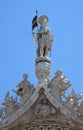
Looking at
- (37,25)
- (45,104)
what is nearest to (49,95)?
(45,104)

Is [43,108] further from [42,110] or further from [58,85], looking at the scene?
[58,85]

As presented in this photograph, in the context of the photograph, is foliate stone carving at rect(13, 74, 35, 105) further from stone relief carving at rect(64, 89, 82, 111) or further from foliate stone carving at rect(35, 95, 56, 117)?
stone relief carving at rect(64, 89, 82, 111)

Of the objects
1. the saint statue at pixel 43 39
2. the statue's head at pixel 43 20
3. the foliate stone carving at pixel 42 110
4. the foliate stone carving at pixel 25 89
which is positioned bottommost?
the foliate stone carving at pixel 42 110

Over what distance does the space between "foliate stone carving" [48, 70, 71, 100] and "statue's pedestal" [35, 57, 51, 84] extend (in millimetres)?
310

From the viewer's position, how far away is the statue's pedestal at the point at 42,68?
1559cm

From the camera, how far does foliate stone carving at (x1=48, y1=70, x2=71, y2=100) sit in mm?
15109

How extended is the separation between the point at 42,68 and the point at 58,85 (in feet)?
2.72

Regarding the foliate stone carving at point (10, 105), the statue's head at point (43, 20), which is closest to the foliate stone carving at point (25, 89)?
the foliate stone carving at point (10, 105)

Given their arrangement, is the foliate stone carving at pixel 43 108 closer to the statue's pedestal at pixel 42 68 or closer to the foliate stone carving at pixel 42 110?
the foliate stone carving at pixel 42 110

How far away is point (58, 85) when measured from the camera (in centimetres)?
1523

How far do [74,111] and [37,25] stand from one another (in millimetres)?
3195

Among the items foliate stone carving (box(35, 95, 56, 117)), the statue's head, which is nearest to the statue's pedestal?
foliate stone carving (box(35, 95, 56, 117))

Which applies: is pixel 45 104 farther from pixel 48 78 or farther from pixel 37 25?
pixel 37 25

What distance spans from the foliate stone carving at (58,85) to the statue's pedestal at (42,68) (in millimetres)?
310
